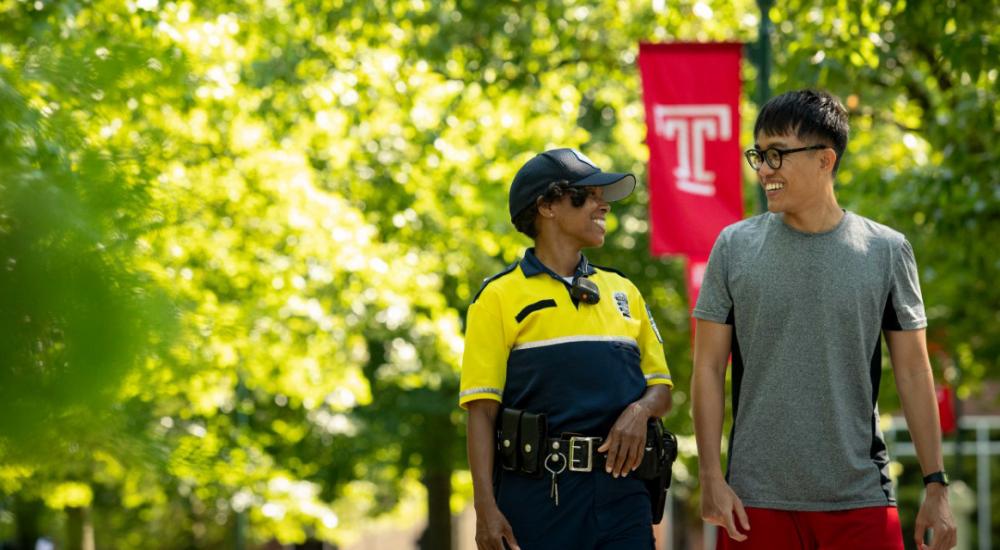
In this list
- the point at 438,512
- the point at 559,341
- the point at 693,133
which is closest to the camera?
the point at 559,341

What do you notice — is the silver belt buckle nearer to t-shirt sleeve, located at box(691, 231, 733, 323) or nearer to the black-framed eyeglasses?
t-shirt sleeve, located at box(691, 231, 733, 323)

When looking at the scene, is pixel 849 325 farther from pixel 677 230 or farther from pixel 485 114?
pixel 485 114

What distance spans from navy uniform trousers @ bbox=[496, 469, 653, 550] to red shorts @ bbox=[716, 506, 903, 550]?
0.35 m

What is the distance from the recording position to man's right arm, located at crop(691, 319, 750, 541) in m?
3.72

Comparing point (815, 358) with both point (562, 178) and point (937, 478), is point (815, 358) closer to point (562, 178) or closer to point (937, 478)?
point (937, 478)

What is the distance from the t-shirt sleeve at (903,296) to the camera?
12.6 feet

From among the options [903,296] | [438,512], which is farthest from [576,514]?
[438,512]

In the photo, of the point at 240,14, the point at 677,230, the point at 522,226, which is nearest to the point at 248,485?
the point at 240,14

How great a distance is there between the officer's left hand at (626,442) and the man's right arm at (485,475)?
0.30 meters

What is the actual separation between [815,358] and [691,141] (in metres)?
7.15

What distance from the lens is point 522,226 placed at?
4.34 m

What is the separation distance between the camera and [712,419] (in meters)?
3.87

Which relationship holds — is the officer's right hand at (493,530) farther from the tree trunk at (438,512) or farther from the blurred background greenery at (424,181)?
the tree trunk at (438,512)

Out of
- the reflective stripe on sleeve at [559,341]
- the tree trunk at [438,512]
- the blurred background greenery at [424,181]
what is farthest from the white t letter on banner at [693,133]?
the tree trunk at [438,512]
